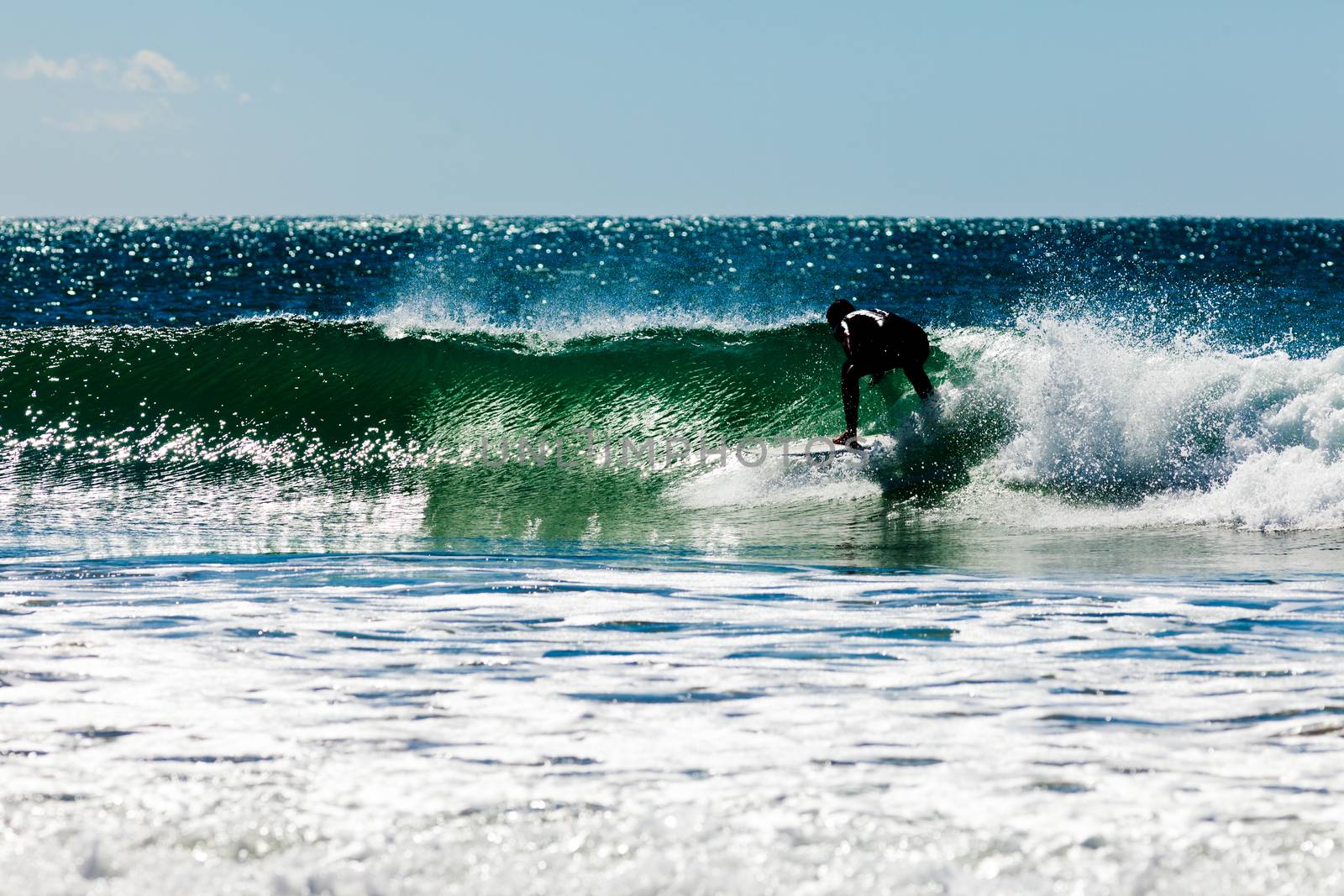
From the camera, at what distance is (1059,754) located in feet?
11.2

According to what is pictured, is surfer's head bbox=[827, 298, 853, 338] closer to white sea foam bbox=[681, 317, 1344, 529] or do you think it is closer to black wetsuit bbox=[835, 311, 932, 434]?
black wetsuit bbox=[835, 311, 932, 434]

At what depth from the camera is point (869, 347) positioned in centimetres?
895

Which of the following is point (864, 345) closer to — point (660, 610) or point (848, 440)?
point (848, 440)

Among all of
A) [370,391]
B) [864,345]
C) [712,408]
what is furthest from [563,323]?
[864,345]

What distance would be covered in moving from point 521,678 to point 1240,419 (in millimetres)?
6269

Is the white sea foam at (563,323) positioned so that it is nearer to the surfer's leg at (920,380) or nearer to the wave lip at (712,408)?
the wave lip at (712,408)

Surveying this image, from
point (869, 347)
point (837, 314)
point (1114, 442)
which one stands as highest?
point (837, 314)

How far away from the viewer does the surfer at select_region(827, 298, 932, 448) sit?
8914 millimetres

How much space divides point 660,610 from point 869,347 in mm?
4193

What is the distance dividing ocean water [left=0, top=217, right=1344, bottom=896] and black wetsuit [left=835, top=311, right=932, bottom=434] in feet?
1.60

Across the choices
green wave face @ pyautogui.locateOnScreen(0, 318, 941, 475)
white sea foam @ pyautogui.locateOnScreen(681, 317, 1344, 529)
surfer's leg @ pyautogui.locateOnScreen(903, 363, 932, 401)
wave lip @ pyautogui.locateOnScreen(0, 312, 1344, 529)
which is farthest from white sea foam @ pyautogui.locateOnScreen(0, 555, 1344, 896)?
green wave face @ pyautogui.locateOnScreen(0, 318, 941, 475)

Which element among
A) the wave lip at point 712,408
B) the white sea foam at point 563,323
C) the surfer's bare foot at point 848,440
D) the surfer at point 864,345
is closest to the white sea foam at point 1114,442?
the wave lip at point 712,408

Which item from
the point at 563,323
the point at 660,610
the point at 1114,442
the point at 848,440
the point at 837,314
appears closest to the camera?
the point at 660,610

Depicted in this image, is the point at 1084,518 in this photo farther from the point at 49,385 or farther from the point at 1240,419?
the point at 49,385
